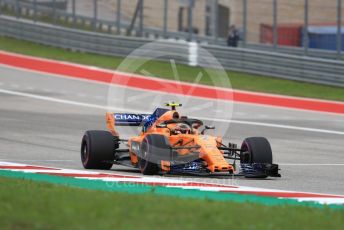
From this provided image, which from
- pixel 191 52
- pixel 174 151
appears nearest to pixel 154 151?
pixel 174 151

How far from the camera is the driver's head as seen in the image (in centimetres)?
1585

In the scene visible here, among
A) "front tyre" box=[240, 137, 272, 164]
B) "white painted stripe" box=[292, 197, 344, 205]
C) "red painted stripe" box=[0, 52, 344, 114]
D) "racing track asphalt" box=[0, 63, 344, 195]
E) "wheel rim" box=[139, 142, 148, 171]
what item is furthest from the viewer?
"red painted stripe" box=[0, 52, 344, 114]

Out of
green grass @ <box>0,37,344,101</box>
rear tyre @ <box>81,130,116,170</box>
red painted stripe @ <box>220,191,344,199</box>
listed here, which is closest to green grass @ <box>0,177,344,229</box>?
red painted stripe @ <box>220,191,344,199</box>

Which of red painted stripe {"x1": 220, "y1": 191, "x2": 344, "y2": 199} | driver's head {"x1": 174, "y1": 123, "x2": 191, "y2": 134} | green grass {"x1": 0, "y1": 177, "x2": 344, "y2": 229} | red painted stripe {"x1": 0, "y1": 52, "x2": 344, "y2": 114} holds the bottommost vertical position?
red painted stripe {"x1": 220, "y1": 191, "x2": 344, "y2": 199}

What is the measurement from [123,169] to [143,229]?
27.0 feet

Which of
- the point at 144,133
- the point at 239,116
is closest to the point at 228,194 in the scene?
the point at 144,133

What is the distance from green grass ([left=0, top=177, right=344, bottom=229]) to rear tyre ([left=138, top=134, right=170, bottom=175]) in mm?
3290

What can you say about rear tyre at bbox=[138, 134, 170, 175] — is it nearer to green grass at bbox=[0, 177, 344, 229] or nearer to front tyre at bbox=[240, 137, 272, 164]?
front tyre at bbox=[240, 137, 272, 164]

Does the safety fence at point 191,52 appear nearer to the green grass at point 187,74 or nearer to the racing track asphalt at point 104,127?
the green grass at point 187,74

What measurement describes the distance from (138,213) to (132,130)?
7.48 m

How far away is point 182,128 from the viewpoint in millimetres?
15891

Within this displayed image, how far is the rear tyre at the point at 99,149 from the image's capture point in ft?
54.3

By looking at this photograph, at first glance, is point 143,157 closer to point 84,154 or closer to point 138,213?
point 84,154

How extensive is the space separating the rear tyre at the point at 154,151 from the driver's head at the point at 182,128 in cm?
50
